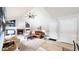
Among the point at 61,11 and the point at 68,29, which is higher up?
the point at 61,11

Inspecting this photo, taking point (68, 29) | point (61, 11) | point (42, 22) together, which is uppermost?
point (61, 11)

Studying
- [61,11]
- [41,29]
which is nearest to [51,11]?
[61,11]

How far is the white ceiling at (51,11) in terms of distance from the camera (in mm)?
1622

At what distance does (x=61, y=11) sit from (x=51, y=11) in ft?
0.56

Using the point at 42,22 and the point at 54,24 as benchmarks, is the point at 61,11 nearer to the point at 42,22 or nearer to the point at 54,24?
the point at 54,24

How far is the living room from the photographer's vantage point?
162 centimetres

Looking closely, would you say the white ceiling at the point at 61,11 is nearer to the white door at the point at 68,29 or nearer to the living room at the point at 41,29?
the living room at the point at 41,29

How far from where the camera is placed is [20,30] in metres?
1.63

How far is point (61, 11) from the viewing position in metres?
1.67

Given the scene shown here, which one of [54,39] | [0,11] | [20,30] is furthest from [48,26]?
[0,11]

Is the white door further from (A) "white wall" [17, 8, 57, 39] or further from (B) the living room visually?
(A) "white wall" [17, 8, 57, 39]
